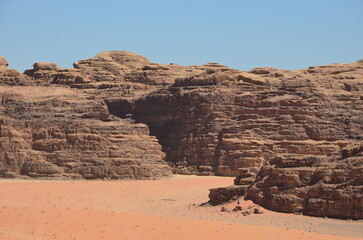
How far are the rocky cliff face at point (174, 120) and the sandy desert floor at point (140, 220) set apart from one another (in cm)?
946

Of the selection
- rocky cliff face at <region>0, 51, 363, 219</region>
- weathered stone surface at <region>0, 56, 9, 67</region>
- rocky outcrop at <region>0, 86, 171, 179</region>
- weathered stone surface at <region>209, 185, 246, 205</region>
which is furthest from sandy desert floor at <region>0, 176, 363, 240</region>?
weathered stone surface at <region>0, 56, 9, 67</region>

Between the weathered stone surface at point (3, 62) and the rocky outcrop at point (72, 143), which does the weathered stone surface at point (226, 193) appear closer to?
the rocky outcrop at point (72, 143)

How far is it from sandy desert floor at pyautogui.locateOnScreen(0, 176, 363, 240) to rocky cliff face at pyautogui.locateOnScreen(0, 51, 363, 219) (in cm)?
946

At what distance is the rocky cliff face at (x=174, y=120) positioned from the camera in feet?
163

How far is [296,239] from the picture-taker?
74.2 feet

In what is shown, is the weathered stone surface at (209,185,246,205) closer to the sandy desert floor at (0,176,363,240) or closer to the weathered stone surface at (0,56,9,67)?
the sandy desert floor at (0,176,363,240)

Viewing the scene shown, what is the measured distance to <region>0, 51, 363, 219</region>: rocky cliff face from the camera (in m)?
49.7

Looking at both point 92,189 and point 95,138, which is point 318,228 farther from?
point 95,138

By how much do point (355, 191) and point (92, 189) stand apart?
66.9 feet

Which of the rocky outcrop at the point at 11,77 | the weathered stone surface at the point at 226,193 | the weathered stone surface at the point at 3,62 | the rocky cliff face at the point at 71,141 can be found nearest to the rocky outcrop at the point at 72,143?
the rocky cliff face at the point at 71,141

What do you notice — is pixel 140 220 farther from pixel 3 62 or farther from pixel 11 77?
pixel 3 62

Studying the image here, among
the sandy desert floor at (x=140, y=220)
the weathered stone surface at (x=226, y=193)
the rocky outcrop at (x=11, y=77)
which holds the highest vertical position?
the rocky outcrop at (x=11, y=77)

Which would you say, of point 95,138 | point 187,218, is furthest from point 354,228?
point 95,138

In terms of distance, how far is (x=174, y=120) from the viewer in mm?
57719
